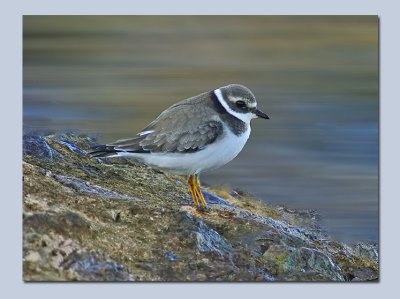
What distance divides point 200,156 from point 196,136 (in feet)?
0.63

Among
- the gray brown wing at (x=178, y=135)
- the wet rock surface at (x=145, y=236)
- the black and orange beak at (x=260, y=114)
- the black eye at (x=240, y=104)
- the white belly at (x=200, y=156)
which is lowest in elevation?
the wet rock surface at (x=145, y=236)

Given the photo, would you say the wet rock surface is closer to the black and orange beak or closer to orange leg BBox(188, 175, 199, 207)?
orange leg BBox(188, 175, 199, 207)

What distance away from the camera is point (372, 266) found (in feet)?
32.0

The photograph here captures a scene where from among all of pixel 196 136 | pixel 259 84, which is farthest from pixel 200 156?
pixel 259 84

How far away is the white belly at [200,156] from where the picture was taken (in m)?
9.41

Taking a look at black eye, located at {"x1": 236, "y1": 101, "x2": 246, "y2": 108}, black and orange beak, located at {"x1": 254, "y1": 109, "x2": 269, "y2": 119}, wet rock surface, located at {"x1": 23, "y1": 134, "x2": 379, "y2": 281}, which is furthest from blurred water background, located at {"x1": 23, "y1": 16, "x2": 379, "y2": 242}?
black eye, located at {"x1": 236, "y1": 101, "x2": 246, "y2": 108}

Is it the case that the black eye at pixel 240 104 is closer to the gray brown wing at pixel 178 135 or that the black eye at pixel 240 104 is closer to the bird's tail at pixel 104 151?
the gray brown wing at pixel 178 135

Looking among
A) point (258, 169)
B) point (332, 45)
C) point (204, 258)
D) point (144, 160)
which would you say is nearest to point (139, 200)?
point (144, 160)

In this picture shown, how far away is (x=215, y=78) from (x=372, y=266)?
2.60 m

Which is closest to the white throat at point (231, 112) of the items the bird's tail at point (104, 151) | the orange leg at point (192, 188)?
the orange leg at point (192, 188)

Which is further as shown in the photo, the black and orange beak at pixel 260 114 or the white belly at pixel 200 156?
the black and orange beak at pixel 260 114

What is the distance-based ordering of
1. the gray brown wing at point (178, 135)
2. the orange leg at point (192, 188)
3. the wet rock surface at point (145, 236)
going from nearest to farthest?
1. the wet rock surface at point (145, 236)
2. the gray brown wing at point (178, 135)
3. the orange leg at point (192, 188)

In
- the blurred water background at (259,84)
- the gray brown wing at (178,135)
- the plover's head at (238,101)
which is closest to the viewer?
the gray brown wing at (178,135)

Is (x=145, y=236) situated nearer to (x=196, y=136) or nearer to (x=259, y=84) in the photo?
(x=196, y=136)
